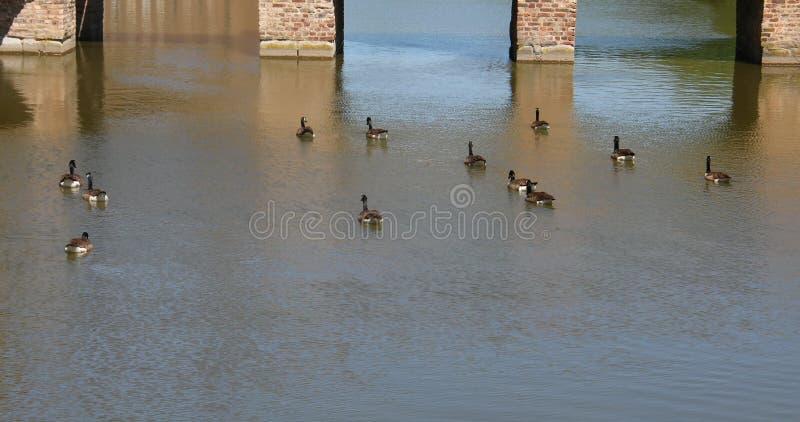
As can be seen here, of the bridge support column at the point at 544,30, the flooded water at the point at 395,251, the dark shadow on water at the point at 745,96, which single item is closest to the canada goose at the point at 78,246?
the flooded water at the point at 395,251

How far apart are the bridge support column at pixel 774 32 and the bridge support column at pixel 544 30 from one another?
486 cm

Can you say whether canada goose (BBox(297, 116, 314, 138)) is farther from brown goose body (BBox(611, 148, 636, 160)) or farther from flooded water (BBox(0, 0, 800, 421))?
brown goose body (BBox(611, 148, 636, 160))

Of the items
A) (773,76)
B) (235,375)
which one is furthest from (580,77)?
(235,375)

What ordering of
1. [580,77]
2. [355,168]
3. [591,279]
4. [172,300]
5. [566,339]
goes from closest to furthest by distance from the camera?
[566,339], [172,300], [591,279], [355,168], [580,77]

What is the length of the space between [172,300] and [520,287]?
13.5 ft

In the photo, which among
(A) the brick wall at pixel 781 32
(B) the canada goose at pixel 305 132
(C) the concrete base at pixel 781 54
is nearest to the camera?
(B) the canada goose at pixel 305 132

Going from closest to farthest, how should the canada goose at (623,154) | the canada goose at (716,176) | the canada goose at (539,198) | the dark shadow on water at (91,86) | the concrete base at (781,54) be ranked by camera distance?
the canada goose at (539,198) → the canada goose at (716,176) → the canada goose at (623,154) → the dark shadow on water at (91,86) → the concrete base at (781,54)

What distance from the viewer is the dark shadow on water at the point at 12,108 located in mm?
26734

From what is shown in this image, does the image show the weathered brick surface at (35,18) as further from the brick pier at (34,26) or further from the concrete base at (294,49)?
the concrete base at (294,49)

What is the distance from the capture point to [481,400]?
1333 cm

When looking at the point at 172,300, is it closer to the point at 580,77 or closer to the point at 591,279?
the point at 591,279

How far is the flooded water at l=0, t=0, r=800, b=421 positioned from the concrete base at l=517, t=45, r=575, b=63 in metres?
2.02

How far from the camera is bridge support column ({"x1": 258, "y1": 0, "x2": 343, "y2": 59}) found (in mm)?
34844

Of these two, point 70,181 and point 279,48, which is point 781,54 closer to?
point 279,48
